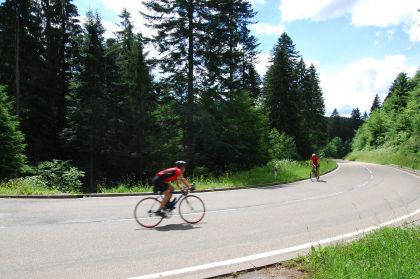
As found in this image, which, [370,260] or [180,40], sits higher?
[180,40]

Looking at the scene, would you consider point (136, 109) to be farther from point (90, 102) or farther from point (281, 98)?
point (281, 98)

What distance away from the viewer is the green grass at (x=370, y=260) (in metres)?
5.13

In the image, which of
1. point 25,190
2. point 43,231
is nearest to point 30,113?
point 25,190

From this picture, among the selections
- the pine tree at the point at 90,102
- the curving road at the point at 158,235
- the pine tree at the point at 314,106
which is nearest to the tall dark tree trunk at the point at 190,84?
the pine tree at the point at 90,102

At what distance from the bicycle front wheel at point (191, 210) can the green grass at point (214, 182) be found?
6.46m

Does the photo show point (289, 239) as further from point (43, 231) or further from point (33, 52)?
point (33, 52)

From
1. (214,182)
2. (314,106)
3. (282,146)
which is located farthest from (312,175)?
(314,106)

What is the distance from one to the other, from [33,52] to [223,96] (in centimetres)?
1847

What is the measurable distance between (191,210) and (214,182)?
10.0m

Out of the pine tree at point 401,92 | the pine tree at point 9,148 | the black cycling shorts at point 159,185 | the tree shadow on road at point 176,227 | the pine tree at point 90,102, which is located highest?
the pine tree at point 401,92

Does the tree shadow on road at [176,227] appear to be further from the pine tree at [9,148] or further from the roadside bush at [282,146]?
the roadside bush at [282,146]

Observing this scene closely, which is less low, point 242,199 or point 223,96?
point 223,96

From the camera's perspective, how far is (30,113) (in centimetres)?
3139

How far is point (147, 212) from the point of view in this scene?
→ 392 inches
